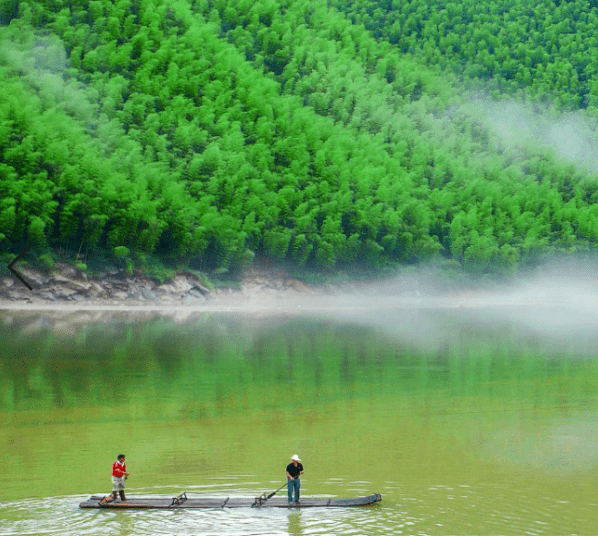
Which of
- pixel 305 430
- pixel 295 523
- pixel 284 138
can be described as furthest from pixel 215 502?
pixel 284 138

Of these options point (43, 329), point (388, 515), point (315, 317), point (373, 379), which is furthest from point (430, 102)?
point (388, 515)

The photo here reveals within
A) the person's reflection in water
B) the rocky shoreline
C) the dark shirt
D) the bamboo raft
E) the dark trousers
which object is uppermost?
the rocky shoreline

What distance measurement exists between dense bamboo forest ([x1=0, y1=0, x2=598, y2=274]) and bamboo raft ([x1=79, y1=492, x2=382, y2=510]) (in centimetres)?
4662

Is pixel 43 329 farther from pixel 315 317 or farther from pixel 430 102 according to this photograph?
pixel 430 102

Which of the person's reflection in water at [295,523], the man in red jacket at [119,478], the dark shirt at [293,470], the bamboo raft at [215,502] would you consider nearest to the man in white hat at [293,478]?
the dark shirt at [293,470]

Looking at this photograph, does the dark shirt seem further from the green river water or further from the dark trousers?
the green river water

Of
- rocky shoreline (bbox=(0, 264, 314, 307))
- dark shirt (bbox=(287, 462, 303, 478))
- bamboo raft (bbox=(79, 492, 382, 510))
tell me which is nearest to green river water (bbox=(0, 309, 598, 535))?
bamboo raft (bbox=(79, 492, 382, 510))

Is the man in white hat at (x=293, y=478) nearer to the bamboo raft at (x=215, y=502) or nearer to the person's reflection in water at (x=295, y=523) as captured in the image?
the bamboo raft at (x=215, y=502)

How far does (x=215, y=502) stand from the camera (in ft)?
66.9

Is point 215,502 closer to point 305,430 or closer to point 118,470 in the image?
point 118,470

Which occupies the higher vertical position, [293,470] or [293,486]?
[293,470]

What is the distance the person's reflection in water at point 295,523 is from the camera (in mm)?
19203

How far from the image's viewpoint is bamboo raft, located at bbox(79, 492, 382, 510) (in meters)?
20.2

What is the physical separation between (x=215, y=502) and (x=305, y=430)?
7657mm
